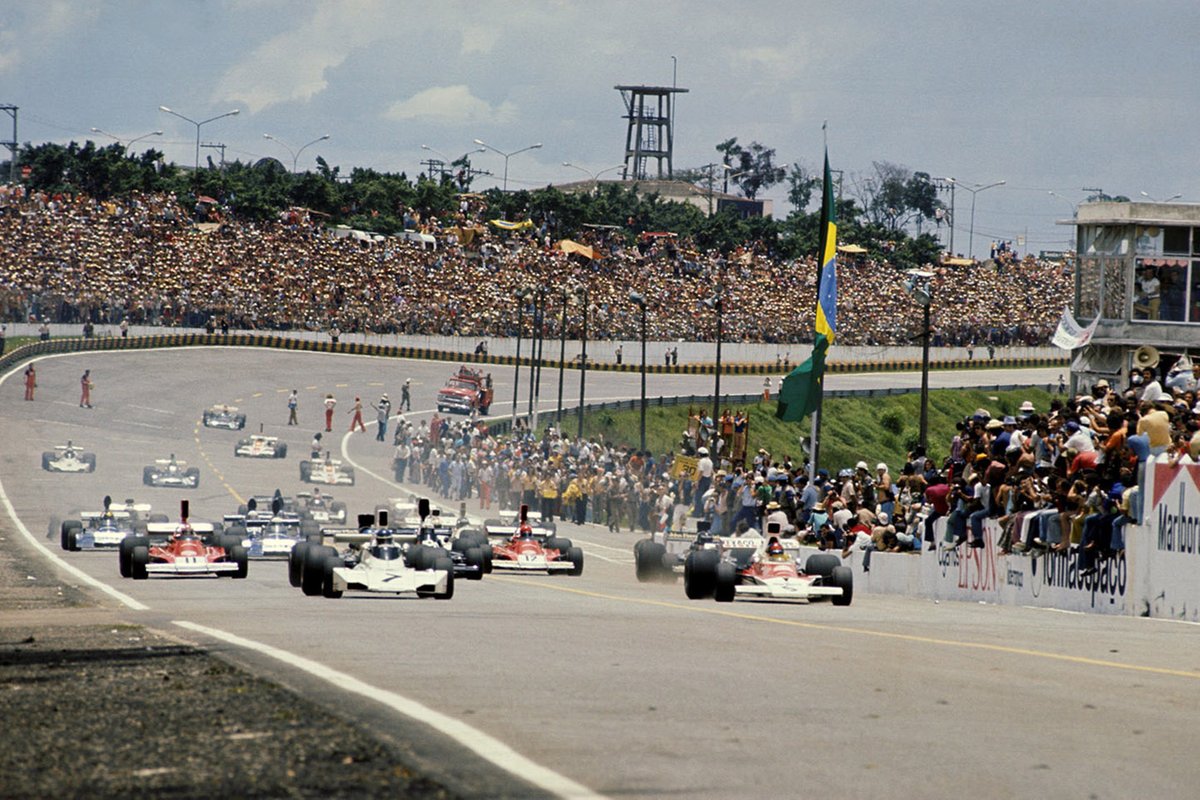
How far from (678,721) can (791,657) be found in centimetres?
392

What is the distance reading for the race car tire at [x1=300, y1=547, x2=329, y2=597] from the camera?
22266 millimetres

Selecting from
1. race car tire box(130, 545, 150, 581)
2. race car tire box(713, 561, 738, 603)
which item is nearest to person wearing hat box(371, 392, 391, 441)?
race car tire box(130, 545, 150, 581)

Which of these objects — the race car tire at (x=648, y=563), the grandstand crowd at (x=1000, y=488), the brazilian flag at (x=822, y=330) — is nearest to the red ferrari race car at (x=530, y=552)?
the race car tire at (x=648, y=563)

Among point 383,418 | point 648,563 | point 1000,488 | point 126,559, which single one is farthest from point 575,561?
point 383,418

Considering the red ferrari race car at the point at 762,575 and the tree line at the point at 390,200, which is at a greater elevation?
the tree line at the point at 390,200

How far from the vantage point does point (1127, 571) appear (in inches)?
781

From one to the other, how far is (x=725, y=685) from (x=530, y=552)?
1811cm

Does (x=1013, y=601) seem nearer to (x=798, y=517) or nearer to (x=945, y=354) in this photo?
(x=798, y=517)

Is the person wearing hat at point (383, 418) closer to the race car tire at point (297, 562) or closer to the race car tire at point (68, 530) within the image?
the race car tire at point (68, 530)

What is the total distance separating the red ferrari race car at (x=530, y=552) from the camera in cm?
2880

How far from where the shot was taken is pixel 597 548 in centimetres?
4247

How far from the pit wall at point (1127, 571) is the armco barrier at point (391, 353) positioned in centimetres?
6164

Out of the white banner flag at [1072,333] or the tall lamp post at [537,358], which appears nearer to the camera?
the white banner flag at [1072,333]

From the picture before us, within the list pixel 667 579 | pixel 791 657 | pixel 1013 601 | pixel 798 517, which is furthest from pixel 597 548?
pixel 791 657
